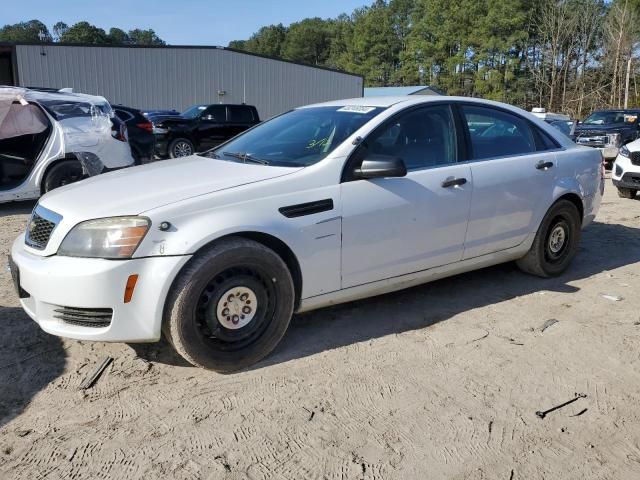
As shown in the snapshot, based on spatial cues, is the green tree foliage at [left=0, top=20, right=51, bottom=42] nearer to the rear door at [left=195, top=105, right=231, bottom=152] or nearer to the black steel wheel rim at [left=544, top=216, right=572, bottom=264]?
the rear door at [left=195, top=105, right=231, bottom=152]

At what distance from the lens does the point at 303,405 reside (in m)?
3.07

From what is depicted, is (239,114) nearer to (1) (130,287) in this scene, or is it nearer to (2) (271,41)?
(1) (130,287)

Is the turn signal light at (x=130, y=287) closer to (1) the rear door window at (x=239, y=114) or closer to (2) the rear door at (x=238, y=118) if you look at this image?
(2) the rear door at (x=238, y=118)

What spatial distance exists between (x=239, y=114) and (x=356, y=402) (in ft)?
51.8

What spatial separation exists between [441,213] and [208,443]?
229 cm

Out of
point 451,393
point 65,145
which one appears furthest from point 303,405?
point 65,145

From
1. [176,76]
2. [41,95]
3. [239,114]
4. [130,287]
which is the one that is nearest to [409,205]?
[130,287]

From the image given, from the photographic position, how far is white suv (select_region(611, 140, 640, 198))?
31.1 feet

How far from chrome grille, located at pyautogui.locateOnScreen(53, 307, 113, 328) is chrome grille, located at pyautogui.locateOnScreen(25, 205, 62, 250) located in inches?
16.3

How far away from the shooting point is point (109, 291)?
3053mm

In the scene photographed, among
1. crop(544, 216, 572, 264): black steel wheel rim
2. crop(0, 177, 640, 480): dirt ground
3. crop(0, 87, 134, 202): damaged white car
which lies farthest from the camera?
crop(0, 87, 134, 202): damaged white car

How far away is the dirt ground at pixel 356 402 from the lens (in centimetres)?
260

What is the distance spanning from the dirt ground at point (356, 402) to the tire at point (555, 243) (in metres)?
0.66

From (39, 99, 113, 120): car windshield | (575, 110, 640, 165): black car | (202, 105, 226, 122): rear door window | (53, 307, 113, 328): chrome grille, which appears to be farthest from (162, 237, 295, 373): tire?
(575, 110, 640, 165): black car
